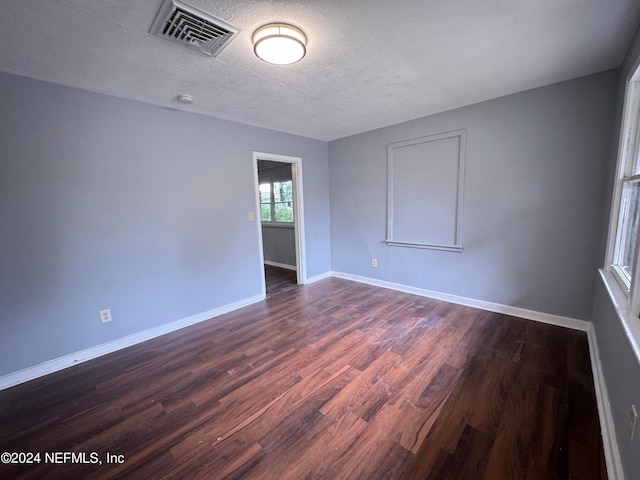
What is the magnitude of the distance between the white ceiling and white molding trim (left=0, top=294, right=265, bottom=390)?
2.33 metres

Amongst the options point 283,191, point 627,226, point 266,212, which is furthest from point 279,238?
point 627,226

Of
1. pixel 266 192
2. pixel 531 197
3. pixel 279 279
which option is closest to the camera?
pixel 531 197

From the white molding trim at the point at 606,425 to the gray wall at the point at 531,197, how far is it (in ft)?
2.63

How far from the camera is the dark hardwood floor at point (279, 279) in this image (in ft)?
13.6

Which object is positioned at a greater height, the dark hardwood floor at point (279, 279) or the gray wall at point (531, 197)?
the gray wall at point (531, 197)

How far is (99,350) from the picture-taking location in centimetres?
239

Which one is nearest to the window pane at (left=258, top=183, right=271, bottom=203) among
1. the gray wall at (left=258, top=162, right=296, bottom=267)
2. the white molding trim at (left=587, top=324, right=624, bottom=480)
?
the gray wall at (left=258, top=162, right=296, bottom=267)

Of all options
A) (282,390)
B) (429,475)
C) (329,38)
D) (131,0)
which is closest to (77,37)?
(131,0)

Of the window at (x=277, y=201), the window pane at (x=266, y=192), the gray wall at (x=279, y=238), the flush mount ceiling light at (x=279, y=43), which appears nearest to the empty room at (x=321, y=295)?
the flush mount ceiling light at (x=279, y=43)

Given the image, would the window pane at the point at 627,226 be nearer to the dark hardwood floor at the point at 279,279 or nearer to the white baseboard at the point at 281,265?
the dark hardwood floor at the point at 279,279

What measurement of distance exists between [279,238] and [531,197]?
4.28 metres

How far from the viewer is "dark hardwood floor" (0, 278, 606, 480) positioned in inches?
51.7

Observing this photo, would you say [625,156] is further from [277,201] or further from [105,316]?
[277,201]

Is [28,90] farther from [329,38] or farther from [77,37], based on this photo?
[329,38]
